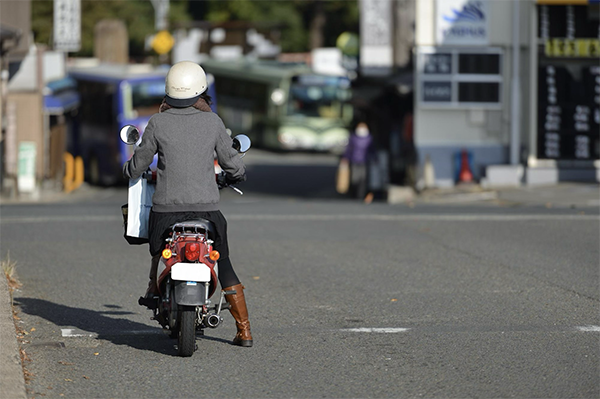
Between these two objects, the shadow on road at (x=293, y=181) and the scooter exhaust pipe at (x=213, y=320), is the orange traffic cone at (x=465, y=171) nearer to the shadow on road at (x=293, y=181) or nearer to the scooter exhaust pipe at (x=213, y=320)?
the shadow on road at (x=293, y=181)

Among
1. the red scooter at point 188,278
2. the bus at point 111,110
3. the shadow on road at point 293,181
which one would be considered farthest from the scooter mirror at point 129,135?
the bus at point 111,110

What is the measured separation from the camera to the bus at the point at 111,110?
31141 millimetres

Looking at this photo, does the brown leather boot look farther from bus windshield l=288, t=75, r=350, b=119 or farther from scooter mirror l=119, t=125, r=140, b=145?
bus windshield l=288, t=75, r=350, b=119

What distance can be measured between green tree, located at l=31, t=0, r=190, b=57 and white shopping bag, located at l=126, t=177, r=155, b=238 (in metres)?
45.5

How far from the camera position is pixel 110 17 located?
62719 mm

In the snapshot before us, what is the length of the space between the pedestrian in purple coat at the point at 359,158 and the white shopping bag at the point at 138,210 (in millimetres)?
18307

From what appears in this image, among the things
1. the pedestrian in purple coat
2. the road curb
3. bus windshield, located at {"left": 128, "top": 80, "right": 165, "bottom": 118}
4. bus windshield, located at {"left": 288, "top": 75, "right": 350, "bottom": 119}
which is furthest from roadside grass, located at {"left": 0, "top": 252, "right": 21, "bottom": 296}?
bus windshield, located at {"left": 288, "top": 75, "right": 350, "bottom": 119}

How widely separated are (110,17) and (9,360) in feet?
192

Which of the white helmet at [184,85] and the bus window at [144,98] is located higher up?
the bus window at [144,98]

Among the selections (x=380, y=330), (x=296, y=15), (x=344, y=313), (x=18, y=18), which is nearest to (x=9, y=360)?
(x=380, y=330)

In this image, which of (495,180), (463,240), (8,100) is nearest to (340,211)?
(463,240)

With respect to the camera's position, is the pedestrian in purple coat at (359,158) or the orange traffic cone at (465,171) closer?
the orange traffic cone at (465,171)

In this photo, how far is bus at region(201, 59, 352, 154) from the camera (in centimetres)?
4372

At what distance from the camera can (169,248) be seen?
629cm
